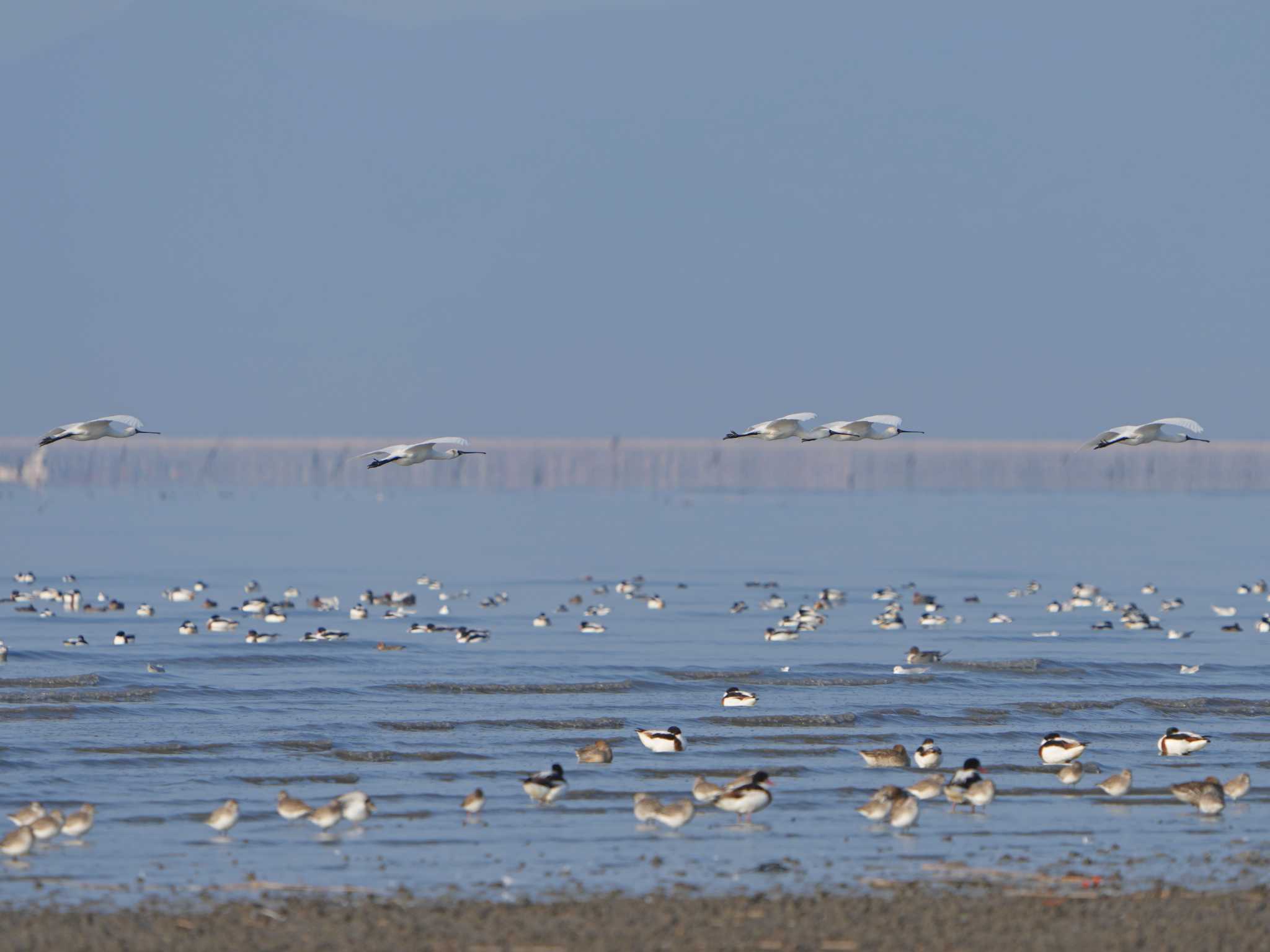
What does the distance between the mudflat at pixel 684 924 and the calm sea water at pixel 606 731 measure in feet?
2.42

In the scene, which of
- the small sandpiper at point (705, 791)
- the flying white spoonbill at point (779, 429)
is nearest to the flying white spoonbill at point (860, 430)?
the flying white spoonbill at point (779, 429)

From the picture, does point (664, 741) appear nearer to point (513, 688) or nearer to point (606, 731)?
point (606, 731)

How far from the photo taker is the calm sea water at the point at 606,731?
15.0m

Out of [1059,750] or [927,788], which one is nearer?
[927,788]

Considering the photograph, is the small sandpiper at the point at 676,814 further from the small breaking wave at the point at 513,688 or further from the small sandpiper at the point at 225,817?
the small breaking wave at the point at 513,688

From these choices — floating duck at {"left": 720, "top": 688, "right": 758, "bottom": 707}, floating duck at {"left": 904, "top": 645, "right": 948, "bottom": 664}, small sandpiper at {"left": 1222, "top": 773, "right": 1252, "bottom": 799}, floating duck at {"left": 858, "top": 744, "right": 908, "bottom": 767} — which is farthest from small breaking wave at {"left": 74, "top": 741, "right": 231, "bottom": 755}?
floating duck at {"left": 904, "top": 645, "right": 948, "bottom": 664}

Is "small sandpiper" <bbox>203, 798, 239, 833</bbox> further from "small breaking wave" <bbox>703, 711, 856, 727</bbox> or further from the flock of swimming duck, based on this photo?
"small breaking wave" <bbox>703, 711, 856, 727</bbox>

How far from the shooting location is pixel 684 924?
498 inches

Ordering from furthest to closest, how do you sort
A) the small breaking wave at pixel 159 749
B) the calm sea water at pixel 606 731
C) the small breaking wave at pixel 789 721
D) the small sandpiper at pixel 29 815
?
1. the small breaking wave at pixel 789 721
2. the small breaking wave at pixel 159 749
3. the small sandpiper at pixel 29 815
4. the calm sea water at pixel 606 731

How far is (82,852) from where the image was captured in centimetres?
1523

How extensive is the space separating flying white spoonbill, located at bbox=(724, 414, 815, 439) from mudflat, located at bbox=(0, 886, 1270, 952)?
12548mm

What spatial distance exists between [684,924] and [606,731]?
35.3 feet

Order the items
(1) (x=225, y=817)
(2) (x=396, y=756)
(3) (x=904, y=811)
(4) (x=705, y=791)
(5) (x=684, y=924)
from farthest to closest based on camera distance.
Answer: (2) (x=396, y=756) < (4) (x=705, y=791) < (3) (x=904, y=811) < (1) (x=225, y=817) < (5) (x=684, y=924)

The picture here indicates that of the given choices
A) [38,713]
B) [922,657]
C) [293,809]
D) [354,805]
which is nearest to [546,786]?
[354,805]
